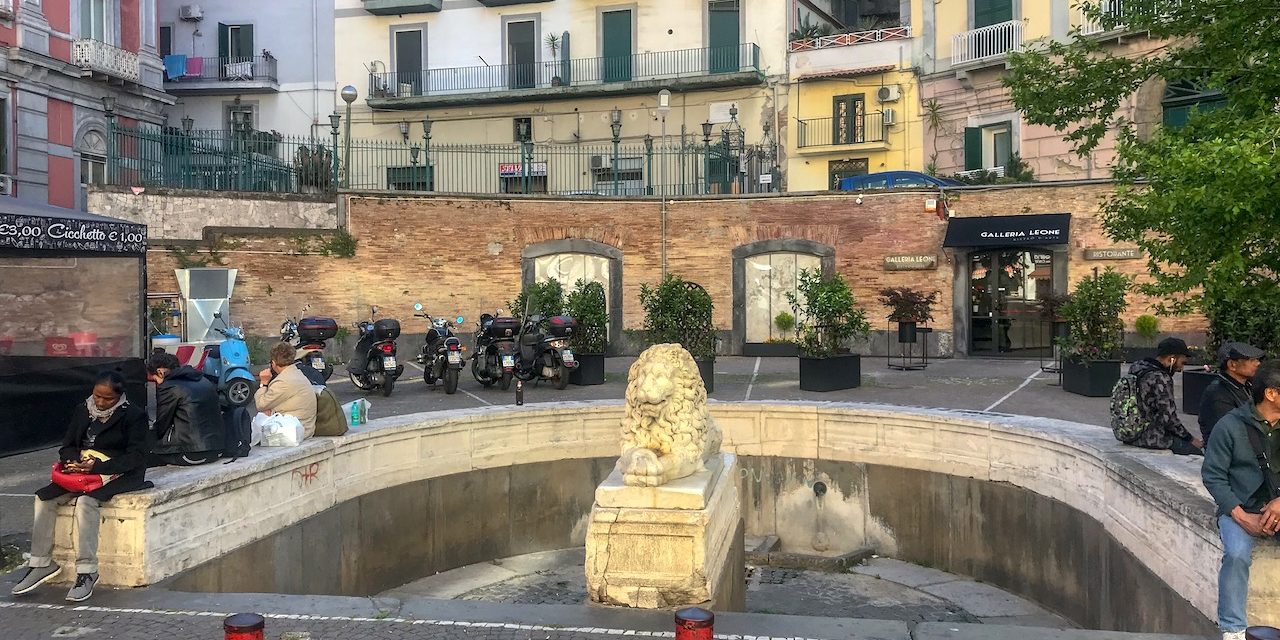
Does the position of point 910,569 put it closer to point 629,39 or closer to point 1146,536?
point 1146,536

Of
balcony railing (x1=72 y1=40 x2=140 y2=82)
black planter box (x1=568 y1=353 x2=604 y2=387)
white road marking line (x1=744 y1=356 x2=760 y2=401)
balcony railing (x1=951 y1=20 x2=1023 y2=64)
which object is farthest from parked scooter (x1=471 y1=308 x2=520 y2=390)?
balcony railing (x1=72 y1=40 x2=140 y2=82)

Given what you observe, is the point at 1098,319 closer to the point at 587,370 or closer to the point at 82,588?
the point at 587,370

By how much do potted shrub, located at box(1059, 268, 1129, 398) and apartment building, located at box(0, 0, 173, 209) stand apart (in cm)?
2048

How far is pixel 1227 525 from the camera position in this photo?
5211 millimetres

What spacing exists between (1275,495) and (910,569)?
5.40m

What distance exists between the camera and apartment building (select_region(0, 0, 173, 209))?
2353cm

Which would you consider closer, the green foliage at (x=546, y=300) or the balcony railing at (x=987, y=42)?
the green foliage at (x=546, y=300)

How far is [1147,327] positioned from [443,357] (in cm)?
1244

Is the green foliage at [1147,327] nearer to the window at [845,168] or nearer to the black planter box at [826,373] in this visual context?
the black planter box at [826,373]

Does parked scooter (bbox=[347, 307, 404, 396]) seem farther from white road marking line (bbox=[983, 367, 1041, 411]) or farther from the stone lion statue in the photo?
white road marking line (bbox=[983, 367, 1041, 411])

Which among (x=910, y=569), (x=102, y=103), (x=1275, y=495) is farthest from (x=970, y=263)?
(x=102, y=103)

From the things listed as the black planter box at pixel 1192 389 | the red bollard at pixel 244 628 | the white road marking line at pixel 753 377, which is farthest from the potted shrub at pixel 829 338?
the red bollard at pixel 244 628

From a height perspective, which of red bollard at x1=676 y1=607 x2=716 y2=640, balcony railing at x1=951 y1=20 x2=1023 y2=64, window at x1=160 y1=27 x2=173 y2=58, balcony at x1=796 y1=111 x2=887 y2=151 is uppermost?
window at x1=160 y1=27 x2=173 y2=58

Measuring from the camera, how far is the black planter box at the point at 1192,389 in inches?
477
